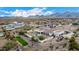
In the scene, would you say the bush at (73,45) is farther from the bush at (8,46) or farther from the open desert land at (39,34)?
the bush at (8,46)

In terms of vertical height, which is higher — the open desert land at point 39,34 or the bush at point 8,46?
the open desert land at point 39,34

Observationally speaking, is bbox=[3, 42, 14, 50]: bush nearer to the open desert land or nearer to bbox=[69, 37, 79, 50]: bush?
the open desert land

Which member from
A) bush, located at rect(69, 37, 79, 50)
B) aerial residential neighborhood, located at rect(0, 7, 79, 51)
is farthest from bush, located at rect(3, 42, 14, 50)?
bush, located at rect(69, 37, 79, 50)

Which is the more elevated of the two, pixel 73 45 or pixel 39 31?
pixel 39 31

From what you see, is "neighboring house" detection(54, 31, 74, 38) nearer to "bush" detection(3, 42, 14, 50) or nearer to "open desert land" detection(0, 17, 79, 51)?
"open desert land" detection(0, 17, 79, 51)

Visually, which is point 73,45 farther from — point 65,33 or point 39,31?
point 39,31

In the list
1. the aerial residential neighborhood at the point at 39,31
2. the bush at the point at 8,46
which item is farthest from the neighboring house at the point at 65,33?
the bush at the point at 8,46

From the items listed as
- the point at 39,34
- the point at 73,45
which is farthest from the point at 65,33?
the point at 39,34

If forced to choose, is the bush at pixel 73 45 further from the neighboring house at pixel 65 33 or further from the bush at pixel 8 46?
the bush at pixel 8 46

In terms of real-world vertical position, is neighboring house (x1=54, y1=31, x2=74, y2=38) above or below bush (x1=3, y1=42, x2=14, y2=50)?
above
